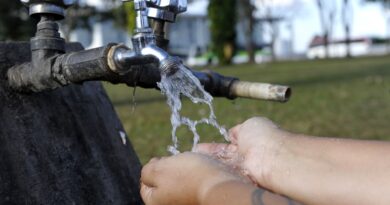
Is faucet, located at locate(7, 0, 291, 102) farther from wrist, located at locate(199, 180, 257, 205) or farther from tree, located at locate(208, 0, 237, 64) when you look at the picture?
tree, located at locate(208, 0, 237, 64)

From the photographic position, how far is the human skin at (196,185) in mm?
884

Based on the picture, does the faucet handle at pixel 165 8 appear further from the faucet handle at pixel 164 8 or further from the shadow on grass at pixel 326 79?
the shadow on grass at pixel 326 79

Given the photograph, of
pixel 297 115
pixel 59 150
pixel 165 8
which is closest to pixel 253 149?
pixel 165 8

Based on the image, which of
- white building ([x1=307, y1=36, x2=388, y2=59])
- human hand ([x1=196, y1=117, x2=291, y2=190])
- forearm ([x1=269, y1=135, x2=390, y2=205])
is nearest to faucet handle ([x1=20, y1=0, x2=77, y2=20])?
human hand ([x1=196, y1=117, x2=291, y2=190])

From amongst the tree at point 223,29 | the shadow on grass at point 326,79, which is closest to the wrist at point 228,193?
the shadow on grass at point 326,79

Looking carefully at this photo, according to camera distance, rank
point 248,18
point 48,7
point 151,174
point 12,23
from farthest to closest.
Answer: point 248,18, point 12,23, point 48,7, point 151,174

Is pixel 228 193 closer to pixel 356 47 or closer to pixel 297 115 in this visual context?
pixel 297 115

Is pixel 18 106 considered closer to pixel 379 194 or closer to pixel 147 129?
pixel 379 194

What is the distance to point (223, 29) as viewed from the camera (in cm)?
2578

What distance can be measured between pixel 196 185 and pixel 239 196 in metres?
0.08

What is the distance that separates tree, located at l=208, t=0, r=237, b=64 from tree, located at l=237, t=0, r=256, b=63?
216cm

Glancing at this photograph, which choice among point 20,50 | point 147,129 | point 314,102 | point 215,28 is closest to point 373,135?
point 147,129

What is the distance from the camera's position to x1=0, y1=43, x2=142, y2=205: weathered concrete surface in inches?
46.4

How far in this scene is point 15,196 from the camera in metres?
1.15
